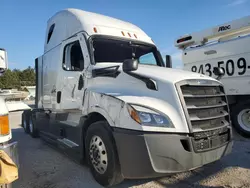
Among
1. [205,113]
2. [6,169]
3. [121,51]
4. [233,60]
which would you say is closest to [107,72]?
[121,51]

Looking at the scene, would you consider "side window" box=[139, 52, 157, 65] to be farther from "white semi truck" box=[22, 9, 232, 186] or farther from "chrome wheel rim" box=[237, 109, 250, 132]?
"chrome wheel rim" box=[237, 109, 250, 132]

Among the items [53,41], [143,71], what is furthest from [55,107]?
[143,71]

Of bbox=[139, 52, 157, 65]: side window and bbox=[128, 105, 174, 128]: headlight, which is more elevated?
bbox=[139, 52, 157, 65]: side window

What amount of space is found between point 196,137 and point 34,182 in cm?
275

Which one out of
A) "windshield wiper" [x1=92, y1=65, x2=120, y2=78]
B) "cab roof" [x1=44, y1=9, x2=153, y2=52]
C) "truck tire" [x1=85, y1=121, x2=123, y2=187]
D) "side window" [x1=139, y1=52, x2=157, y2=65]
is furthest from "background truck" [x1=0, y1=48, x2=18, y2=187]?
"side window" [x1=139, y1=52, x2=157, y2=65]

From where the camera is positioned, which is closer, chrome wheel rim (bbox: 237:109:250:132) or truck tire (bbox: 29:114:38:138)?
chrome wheel rim (bbox: 237:109:250:132)

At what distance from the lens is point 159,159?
2979 millimetres

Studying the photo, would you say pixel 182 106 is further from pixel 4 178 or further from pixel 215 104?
pixel 4 178

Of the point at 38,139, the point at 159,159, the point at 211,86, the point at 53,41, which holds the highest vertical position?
the point at 53,41

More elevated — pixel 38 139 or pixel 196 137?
pixel 196 137

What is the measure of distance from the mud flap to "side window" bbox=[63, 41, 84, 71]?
230 centimetres

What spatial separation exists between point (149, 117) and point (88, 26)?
2.45 meters

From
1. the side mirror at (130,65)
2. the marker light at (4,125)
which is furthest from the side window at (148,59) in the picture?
the marker light at (4,125)

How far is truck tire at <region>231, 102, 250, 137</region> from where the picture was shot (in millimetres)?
6777
